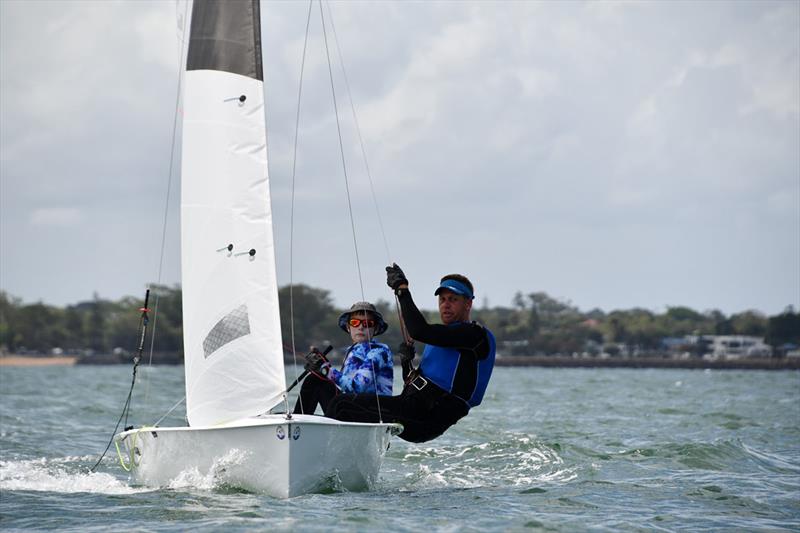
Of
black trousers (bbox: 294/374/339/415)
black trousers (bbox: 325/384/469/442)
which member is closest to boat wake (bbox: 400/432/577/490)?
black trousers (bbox: 325/384/469/442)

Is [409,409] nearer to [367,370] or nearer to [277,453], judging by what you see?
[367,370]

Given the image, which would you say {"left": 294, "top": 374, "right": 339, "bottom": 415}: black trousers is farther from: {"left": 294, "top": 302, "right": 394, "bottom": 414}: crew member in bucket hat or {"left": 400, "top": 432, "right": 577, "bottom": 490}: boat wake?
{"left": 400, "top": 432, "right": 577, "bottom": 490}: boat wake

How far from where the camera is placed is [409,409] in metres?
8.99

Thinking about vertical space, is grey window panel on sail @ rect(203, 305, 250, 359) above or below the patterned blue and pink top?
above

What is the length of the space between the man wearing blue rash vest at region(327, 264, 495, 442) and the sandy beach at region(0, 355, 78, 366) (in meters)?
117

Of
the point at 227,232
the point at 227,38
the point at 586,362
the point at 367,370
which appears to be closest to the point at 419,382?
the point at 367,370

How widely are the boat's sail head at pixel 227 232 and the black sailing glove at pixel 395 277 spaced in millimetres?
957

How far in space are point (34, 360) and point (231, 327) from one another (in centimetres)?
12593

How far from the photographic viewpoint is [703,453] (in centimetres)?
1276

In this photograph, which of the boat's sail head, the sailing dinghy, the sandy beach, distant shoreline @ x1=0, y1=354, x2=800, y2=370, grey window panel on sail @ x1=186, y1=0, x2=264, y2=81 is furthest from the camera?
the sandy beach

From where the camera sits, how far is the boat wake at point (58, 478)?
9500mm

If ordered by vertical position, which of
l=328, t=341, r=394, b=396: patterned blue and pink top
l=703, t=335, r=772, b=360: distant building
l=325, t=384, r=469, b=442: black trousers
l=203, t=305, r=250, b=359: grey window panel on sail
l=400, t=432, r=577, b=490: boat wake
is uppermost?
l=703, t=335, r=772, b=360: distant building

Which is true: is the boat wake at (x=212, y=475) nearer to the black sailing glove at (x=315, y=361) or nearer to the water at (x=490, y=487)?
the water at (x=490, y=487)

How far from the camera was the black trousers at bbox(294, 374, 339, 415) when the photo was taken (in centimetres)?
936
